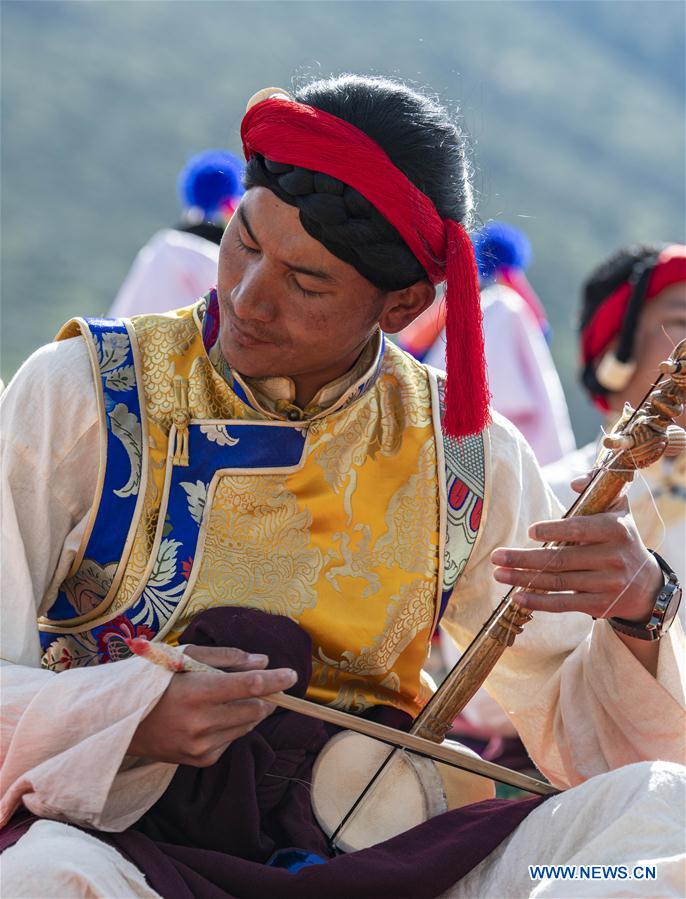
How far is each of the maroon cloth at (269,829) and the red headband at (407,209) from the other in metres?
0.52

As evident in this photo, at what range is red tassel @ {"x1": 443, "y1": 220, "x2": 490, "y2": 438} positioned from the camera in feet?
7.76

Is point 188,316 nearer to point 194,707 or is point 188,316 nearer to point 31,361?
point 31,361

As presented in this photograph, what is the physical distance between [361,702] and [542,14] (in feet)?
78.4

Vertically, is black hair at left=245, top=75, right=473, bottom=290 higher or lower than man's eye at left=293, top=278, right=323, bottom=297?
higher

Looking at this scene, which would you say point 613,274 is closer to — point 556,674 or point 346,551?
point 556,674

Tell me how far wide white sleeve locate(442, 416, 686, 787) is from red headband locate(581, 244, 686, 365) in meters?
1.75

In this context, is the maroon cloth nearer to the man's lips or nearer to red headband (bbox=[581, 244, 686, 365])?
the man's lips

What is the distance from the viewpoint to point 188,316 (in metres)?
2.44

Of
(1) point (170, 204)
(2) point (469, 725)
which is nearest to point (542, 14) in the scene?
(1) point (170, 204)

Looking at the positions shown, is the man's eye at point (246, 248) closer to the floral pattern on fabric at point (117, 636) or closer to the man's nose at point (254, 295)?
the man's nose at point (254, 295)

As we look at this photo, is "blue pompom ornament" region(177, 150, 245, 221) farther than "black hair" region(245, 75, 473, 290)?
Yes

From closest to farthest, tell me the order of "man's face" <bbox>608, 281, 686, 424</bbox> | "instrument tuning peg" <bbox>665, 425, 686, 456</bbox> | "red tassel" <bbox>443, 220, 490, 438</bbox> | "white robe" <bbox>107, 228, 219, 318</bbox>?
"instrument tuning peg" <bbox>665, 425, 686, 456</bbox> < "red tassel" <bbox>443, 220, 490, 438</bbox> < "man's face" <bbox>608, 281, 686, 424</bbox> < "white robe" <bbox>107, 228, 219, 318</bbox>

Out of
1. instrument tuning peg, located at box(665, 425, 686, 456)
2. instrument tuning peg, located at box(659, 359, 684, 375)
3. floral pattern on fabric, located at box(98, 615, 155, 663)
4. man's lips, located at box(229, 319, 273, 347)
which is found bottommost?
floral pattern on fabric, located at box(98, 615, 155, 663)

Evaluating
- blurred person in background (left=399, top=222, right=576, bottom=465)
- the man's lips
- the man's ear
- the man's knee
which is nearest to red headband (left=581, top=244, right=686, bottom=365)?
blurred person in background (left=399, top=222, right=576, bottom=465)
